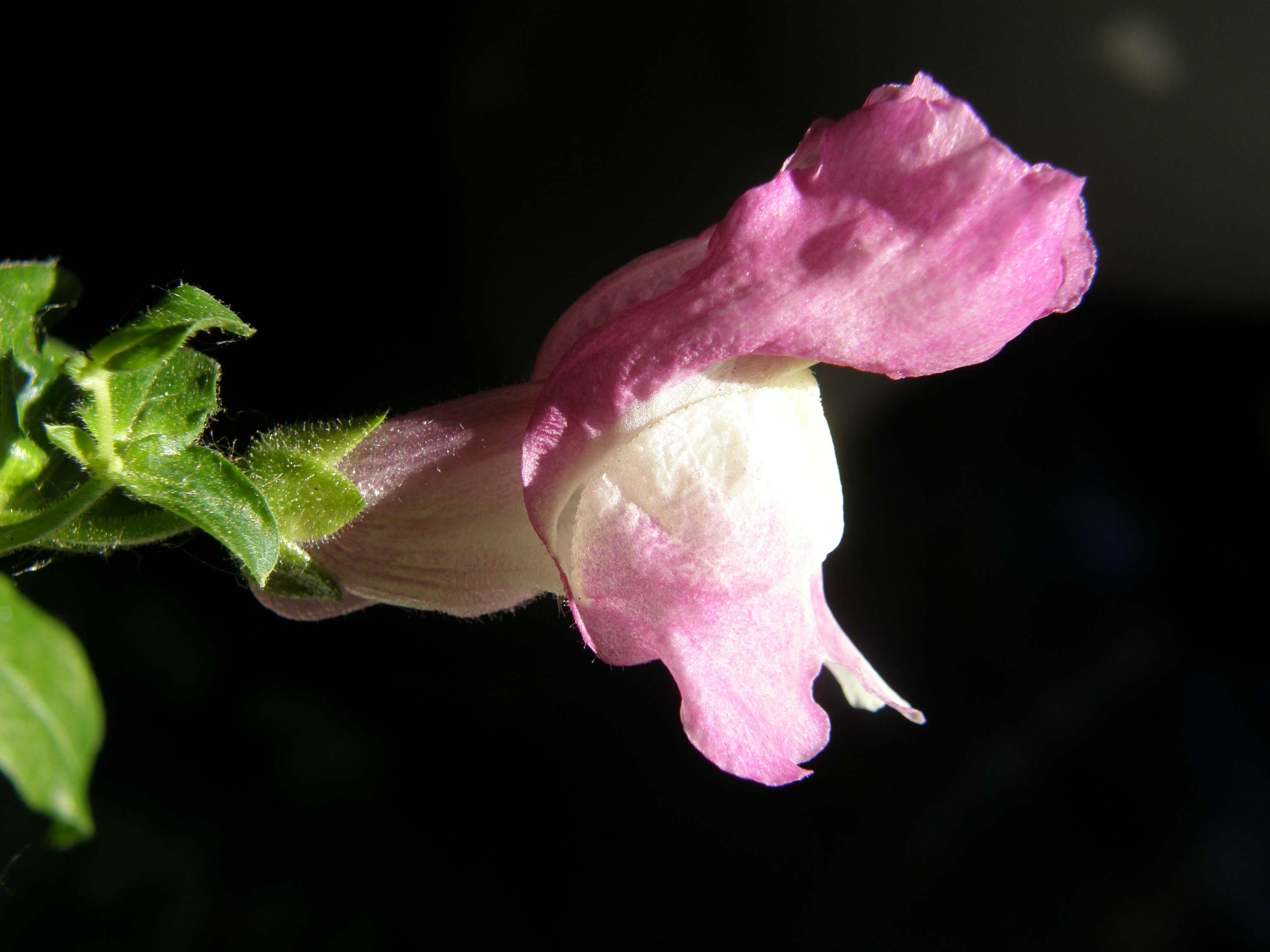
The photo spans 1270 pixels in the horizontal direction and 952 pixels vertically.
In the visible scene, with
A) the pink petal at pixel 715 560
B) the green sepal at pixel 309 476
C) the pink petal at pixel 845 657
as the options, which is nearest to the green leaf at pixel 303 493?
the green sepal at pixel 309 476

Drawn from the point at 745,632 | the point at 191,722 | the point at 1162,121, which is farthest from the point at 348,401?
the point at 1162,121

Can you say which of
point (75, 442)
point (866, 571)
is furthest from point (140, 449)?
point (866, 571)

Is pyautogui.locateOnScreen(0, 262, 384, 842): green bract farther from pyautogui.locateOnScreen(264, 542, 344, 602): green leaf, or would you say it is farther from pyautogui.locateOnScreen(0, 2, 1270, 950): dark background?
pyautogui.locateOnScreen(0, 2, 1270, 950): dark background

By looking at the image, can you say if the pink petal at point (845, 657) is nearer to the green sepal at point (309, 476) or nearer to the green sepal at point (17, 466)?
the green sepal at point (309, 476)

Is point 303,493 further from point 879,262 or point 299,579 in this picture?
point 879,262

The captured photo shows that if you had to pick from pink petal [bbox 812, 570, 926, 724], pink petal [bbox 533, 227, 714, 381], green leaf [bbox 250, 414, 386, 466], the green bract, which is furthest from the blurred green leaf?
pink petal [bbox 812, 570, 926, 724]

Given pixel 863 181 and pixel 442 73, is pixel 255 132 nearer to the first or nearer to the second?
pixel 442 73
